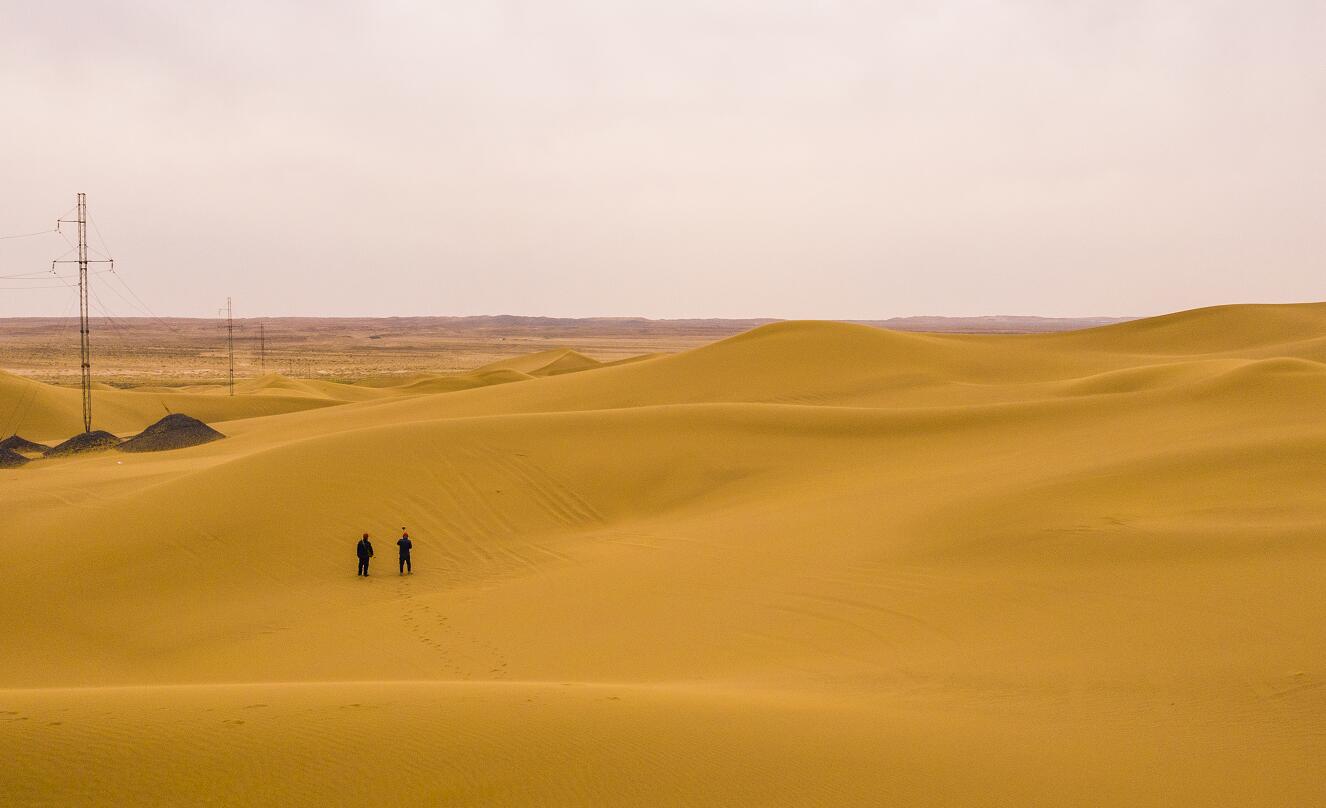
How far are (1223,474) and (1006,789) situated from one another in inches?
399

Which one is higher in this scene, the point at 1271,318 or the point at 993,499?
the point at 1271,318

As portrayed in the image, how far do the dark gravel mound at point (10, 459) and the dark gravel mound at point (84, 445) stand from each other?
1.05m

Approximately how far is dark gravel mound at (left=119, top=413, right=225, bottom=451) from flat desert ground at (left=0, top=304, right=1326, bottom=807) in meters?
1.71

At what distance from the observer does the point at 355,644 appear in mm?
10898

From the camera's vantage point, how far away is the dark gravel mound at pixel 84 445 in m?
26.8

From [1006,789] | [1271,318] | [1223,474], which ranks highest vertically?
[1271,318]

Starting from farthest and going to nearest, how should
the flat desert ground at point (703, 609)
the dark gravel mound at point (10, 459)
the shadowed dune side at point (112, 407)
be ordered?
the shadowed dune side at point (112, 407) → the dark gravel mound at point (10, 459) → the flat desert ground at point (703, 609)

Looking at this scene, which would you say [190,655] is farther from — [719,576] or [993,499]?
[993,499]

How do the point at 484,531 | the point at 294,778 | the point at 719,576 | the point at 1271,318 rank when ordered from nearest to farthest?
1. the point at 294,778
2. the point at 719,576
3. the point at 484,531
4. the point at 1271,318

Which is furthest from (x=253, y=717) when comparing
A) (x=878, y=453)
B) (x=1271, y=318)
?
(x=1271, y=318)

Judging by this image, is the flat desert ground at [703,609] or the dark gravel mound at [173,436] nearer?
the flat desert ground at [703,609]

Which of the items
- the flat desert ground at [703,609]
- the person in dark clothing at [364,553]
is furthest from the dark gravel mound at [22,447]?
the person in dark clothing at [364,553]

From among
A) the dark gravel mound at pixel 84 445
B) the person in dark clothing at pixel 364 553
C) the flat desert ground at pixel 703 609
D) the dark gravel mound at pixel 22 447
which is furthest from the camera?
the dark gravel mound at pixel 22 447

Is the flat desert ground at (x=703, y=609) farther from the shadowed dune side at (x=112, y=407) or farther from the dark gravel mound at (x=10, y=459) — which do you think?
the shadowed dune side at (x=112, y=407)
